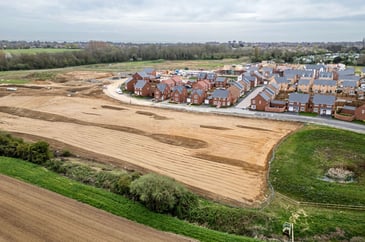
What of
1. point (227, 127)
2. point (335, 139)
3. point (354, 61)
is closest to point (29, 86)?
point (227, 127)

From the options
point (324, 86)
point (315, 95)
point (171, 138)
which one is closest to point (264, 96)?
point (315, 95)

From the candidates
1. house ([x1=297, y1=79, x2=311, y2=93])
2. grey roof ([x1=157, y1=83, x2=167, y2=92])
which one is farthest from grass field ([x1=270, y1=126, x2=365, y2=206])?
grey roof ([x1=157, y1=83, x2=167, y2=92])

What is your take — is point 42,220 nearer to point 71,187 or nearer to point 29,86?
point 71,187

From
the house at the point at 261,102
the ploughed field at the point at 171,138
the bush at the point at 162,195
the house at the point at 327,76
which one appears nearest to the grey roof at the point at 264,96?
the house at the point at 261,102

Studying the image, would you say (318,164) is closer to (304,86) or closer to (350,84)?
(304,86)

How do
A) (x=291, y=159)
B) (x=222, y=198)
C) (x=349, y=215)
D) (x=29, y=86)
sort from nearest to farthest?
(x=349, y=215), (x=222, y=198), (x=291, y=159), (x=29, y=86)

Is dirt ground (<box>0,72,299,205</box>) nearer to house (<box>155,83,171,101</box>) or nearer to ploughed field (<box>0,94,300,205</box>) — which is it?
ploughed field (<box>0,94,300,205</box>)
